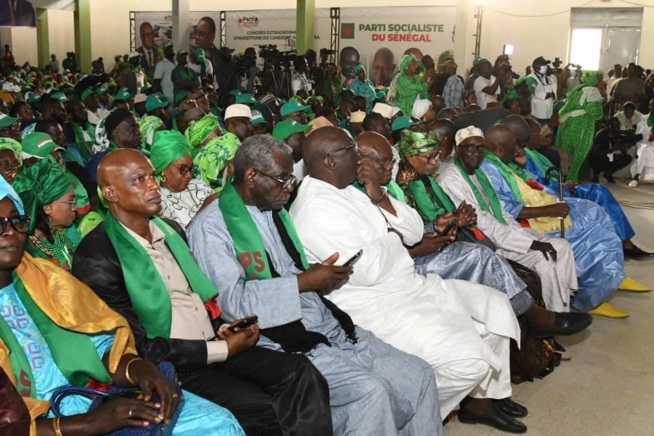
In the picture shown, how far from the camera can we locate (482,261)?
12.4 feet

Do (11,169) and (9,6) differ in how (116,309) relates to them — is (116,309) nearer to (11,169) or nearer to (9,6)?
(11,169)

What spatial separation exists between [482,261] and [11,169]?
2426 millimetres

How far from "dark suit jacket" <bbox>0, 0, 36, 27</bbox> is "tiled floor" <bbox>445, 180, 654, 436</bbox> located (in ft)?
28.4

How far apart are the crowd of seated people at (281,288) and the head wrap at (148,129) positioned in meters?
1.20

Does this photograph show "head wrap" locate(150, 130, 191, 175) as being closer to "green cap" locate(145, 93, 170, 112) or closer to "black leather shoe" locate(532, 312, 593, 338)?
"black leather shoe" locate(532, 312, 593, 338)

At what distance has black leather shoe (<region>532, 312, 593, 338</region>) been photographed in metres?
3.88

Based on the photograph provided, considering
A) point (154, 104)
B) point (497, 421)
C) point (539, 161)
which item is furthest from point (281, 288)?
point (154, 104)

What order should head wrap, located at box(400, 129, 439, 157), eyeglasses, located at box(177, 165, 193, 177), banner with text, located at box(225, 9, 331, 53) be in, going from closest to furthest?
eyeglasses, located at box(177, 165, 193, 177) < head wrap, located at box(400, 129, 439, 157) < banner with text, located at box(225, 9, 331, 53)

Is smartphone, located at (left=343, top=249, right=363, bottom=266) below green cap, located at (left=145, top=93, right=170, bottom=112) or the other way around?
below

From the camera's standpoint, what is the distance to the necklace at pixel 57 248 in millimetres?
2891

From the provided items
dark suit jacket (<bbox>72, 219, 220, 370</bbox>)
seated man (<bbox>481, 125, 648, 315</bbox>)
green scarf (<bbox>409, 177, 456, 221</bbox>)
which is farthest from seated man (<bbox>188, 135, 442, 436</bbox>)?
seated man (<bbox>481, 125, 648, 315</bbox>)

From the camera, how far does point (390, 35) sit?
1627 centimetres

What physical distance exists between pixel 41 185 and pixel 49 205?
0.28 feet

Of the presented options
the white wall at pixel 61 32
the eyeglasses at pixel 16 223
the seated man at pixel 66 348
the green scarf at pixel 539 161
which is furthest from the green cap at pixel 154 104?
the white wall at pixel 61 32
